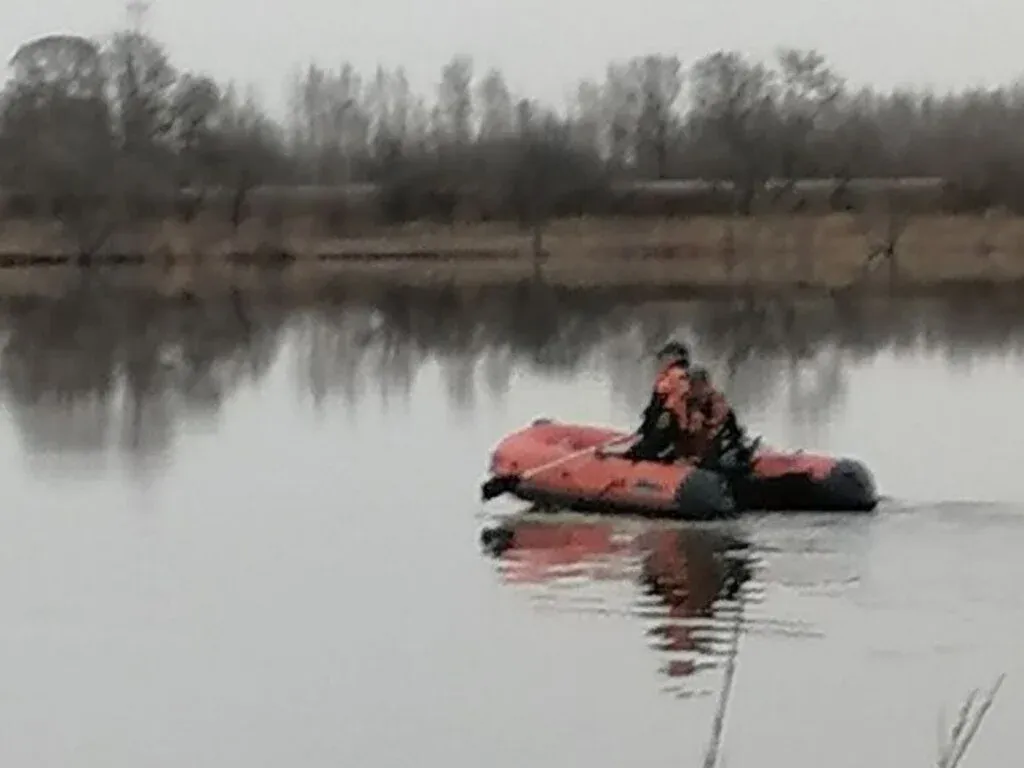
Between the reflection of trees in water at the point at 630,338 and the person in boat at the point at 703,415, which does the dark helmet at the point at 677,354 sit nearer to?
the person in boat at the point at 703,415

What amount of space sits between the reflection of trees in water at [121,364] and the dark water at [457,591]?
6.0 inches

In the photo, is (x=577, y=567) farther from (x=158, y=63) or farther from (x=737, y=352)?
(x=158, y=63)

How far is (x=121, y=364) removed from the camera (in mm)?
32094

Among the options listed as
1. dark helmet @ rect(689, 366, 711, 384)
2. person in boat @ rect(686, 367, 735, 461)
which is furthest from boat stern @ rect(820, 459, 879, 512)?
dark helmet @ rect(689, 366, 711, 384)

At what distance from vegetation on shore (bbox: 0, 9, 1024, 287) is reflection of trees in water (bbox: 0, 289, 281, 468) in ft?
21.5

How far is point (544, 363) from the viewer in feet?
103

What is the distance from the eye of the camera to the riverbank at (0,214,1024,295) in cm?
5197

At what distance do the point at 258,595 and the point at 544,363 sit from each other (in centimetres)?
1750

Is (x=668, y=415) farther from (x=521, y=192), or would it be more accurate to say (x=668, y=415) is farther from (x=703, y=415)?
(x=521, y=192)

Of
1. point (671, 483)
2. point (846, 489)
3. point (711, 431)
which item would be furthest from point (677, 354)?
point (846, 489)

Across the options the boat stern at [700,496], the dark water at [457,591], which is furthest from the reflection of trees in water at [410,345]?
the boat stern at [700,496]

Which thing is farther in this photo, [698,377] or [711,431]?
[711,431]

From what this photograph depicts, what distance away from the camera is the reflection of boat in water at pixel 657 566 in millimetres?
12562

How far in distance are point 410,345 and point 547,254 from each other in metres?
21.2
